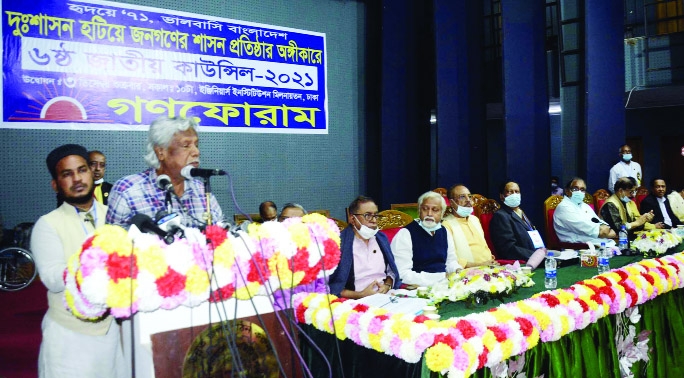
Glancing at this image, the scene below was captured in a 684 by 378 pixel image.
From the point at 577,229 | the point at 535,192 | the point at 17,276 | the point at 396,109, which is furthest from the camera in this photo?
the point at 396,109

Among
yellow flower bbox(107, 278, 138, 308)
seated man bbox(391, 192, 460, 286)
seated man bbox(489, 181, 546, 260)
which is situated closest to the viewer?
yellow flower bbox(107, 278, 138, 308)

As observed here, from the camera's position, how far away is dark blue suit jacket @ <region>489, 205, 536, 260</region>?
172 inches

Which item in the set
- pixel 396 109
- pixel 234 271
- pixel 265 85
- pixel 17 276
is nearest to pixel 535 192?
pixel 396 109

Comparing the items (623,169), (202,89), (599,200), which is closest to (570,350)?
(599,200)

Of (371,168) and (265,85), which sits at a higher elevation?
(265,85)

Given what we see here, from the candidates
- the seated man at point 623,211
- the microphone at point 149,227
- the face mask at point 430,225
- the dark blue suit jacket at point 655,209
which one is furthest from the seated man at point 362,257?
the dark blue suit jacket at point 655,209

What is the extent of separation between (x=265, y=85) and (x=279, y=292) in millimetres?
5287

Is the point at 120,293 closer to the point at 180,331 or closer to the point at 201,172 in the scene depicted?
the point at 180,331

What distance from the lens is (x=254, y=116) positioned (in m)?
6.82

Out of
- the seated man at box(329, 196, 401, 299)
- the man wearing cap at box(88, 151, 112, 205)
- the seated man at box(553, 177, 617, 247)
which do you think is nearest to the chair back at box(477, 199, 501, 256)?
the seated man at box(553, 177, 617, 247)

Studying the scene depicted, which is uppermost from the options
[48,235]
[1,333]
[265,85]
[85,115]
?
[265,85]

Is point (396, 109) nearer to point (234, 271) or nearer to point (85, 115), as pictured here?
point (85, 115)

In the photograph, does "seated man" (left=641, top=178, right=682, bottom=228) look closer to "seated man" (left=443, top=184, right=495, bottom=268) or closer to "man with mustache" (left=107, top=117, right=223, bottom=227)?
"seated man" (left=443, top=184, right=495, bottom=268)

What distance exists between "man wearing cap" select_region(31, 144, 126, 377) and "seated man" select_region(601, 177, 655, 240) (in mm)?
4920
